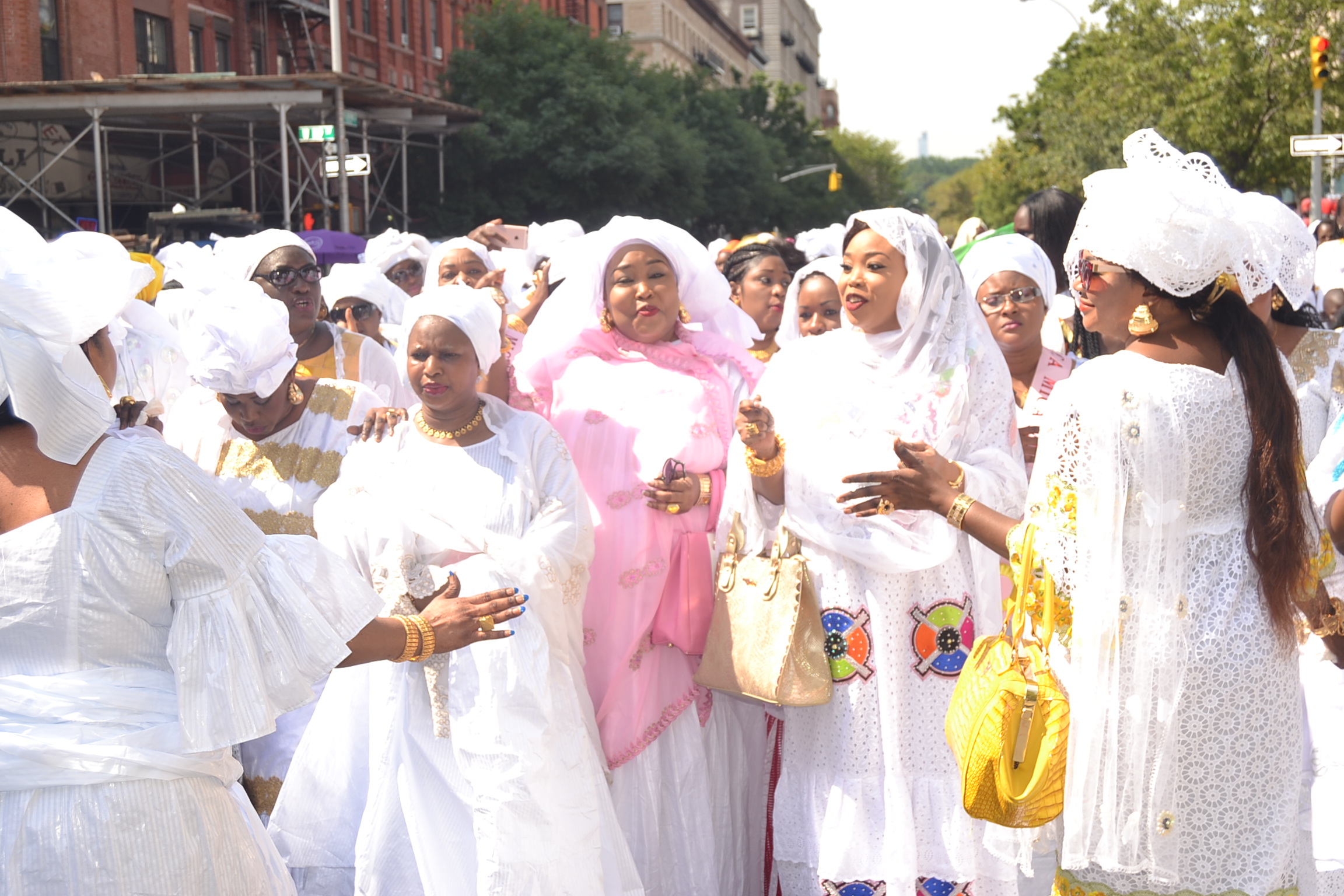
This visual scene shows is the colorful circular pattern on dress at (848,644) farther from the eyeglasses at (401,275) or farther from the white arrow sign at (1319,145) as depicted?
the white arrow sign at (1319,145)

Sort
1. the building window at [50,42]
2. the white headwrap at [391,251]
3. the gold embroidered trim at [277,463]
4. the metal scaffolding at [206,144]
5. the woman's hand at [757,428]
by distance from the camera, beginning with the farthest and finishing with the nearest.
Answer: the building window at [50,42], the metal scaffolding at [206,144], the white headwrap at [391,251], the gold embroidered trim at [277,463], the woman's hand at [757,428]

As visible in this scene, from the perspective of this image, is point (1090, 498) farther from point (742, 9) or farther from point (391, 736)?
point (742, 9)

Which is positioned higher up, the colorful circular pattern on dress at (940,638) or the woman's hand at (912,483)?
the woman's hand at (912,483)

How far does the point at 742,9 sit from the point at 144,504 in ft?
436

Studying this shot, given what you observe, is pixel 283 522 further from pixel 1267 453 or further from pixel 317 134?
pixel 317 134

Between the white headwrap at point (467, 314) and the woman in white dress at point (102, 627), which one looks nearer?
the woman in white dress at point (102, 627)

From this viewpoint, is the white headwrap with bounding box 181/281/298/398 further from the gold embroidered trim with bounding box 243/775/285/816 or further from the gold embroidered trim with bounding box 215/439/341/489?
the gold embroidered trim with bounding box 243/775/285/816

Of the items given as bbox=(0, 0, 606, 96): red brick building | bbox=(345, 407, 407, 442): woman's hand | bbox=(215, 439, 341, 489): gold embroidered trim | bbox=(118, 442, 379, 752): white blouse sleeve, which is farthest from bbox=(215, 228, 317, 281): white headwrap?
bbox=(0, 0, 606, 96): red brick building

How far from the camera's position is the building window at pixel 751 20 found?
5023 inches

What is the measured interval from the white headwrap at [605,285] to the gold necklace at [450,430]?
69 centimetres

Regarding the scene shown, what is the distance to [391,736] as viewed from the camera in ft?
14.6

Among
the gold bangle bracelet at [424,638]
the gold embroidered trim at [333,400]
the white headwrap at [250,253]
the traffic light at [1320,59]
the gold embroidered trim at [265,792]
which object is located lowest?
the gold embroidered trim at [265,792]

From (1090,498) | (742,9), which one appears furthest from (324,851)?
(742,9)

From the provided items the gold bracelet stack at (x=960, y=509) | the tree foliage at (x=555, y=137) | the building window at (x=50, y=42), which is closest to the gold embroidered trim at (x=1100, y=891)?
the gold bracelet stack at (x=960, y=509)
